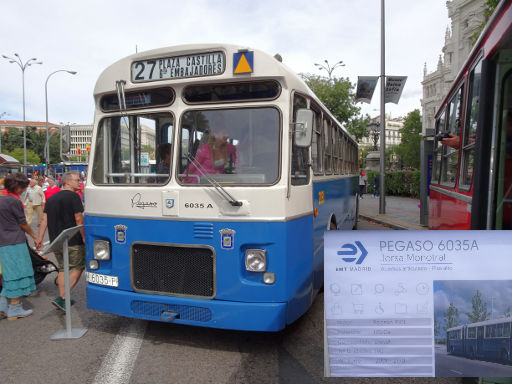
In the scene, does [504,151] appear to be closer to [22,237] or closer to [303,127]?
[303,127]

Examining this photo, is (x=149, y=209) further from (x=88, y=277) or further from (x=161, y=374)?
(x=161, y=374)

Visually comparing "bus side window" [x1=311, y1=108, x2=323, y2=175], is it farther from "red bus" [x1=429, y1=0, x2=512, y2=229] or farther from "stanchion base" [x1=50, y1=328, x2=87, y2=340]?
"stanchion base" [x1=50, y1=328, x2=87, y2=340]

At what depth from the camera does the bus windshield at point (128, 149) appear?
436cm

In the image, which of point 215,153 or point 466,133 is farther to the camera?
point 466,133

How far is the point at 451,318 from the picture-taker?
7.87 ft

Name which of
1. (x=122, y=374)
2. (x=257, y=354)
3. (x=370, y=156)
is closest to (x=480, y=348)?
(x=257, y=354)

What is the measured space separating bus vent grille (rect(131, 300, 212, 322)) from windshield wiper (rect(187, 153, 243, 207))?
3.35 ft

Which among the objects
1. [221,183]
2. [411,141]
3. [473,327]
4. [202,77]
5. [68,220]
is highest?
[411,141]

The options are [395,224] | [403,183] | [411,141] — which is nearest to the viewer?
[395,224]

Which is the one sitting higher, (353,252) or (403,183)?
(353,252)

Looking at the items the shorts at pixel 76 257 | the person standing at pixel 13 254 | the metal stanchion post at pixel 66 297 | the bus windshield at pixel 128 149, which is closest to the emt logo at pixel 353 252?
the bus windshield at pixel 128 149

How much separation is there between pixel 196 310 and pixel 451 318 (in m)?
2.27

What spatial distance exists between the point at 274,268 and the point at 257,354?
0.94 metres

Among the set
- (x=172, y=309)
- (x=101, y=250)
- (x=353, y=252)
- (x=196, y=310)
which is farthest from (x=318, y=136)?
(x=353, y=252)
